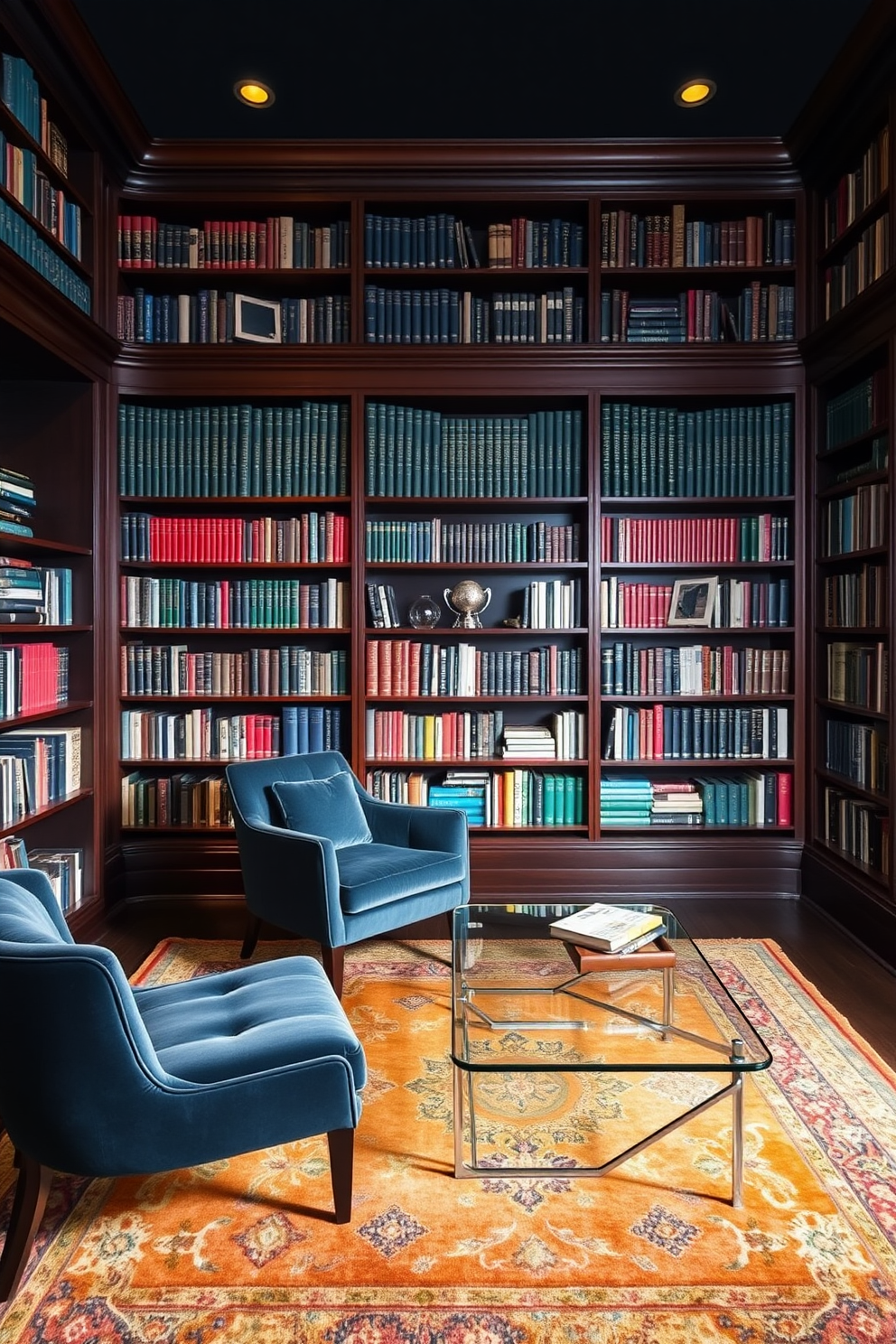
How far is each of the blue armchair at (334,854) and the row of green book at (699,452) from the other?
1.86 meters

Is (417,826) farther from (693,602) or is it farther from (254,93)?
(254,93)

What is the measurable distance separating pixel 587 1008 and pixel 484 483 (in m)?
2.68

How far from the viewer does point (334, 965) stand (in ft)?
9.90

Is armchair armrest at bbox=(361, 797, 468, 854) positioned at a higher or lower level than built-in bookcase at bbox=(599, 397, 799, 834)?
lower

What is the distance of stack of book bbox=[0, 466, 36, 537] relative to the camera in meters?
3.26

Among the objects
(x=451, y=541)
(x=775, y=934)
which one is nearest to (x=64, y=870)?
(x=451, y=541)

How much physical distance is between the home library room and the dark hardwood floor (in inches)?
6.2

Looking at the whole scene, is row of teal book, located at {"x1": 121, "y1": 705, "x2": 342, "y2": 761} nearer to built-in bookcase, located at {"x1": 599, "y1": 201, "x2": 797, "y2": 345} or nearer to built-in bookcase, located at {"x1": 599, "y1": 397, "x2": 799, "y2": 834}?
built-in bookcase, located at {"x1": 599, "y1": 397, "x2": 799, "y2": 834}

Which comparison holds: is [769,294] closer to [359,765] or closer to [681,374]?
[681,374]

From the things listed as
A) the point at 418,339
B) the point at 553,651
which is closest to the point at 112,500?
the point at 418,339

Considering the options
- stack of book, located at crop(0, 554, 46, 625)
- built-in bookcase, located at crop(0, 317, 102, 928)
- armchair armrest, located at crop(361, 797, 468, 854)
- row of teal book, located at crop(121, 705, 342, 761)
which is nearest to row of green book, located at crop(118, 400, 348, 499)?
built-in bookcase, located at crop(0, 317, 102, 928)

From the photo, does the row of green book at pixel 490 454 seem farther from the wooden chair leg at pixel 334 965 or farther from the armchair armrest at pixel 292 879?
the wooden chair leg at pixel 334 965

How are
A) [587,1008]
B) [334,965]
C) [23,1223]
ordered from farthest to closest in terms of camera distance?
[334,965], [587,1008], [23,1223]

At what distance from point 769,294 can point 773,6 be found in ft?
4.34
